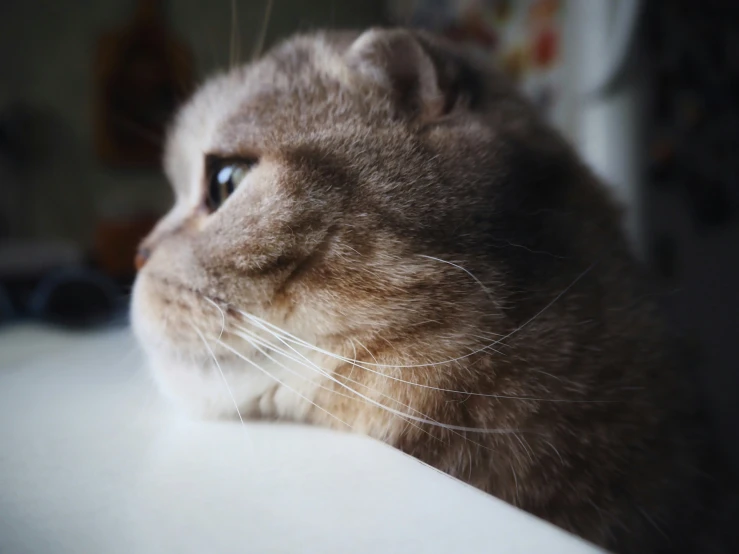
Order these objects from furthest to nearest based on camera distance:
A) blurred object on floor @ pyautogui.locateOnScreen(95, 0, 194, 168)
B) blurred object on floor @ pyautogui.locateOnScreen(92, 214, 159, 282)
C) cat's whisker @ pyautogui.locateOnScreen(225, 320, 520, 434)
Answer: blurred object on floor @ pyautogui.locateOnScreen(95, 0, 194, 168) < blurred object on floor @ pyautogui.locateOnScreen(92, 214, 159, 282) < cat's whisker @ pyautogui.locateOnScreen(225, 320, 520, 434)

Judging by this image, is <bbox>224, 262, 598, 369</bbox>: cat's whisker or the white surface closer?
the white surface

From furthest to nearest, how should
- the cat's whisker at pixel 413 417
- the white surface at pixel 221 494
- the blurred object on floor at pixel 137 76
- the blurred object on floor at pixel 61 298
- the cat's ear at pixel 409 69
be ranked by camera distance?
the blurred object on floor at pixel 137 76, the blurred object on floor at pixel 61 298, the cat's ear at pixel 409 69, the cat's whisker at pixel 413 417, the white surface at pixel 221 494

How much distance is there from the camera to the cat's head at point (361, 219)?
53 centimetres

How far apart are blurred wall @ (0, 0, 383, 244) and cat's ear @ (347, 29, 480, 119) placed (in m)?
1.75

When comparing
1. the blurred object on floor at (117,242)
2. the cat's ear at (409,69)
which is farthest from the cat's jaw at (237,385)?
the blurred object on floor at (117,242)

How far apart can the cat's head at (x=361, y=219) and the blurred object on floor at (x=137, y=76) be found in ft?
6.59

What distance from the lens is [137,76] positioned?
2.43m

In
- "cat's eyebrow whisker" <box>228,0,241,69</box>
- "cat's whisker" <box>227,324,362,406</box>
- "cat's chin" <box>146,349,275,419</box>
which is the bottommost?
"cat's chin" <box>146,349,275,419</box>

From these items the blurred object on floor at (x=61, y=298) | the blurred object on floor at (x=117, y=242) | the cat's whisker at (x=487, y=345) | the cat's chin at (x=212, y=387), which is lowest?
the blurred object on floor at (x=117, y=242)

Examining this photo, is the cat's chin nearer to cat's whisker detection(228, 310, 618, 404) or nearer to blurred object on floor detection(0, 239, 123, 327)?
cat's whisker detection(228, 310, 618, 404)

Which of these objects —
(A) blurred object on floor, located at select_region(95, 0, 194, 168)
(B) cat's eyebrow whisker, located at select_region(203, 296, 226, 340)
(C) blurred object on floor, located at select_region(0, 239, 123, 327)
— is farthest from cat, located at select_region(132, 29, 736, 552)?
(A) blurred object on floor, located at select_region(95, 0, 194, 168)

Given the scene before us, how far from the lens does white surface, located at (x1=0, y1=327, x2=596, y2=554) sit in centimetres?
35

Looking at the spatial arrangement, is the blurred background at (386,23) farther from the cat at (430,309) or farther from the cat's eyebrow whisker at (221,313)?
the cat's eyebrow whisker at (221,313)

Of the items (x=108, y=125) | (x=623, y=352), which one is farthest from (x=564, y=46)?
(x=108, y=125)
